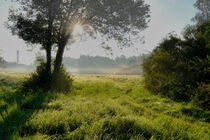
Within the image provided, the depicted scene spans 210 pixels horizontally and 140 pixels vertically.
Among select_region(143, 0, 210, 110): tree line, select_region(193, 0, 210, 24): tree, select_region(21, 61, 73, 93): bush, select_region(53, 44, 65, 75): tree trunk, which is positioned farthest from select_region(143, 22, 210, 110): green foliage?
select_region(193, 0, 210, 24): tree

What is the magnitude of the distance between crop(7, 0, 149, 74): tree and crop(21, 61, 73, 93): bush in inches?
33.3

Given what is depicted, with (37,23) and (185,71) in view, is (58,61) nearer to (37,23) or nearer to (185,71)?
(37,23)

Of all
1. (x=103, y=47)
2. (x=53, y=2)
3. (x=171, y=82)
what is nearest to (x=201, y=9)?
(x=103, y=47)

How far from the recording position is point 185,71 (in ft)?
22.4

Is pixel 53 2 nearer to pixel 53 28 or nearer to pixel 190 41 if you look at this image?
pixel 53 28

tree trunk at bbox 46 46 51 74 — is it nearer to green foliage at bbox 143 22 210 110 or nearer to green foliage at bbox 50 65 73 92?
green foliage at bbox 50 65 73 92

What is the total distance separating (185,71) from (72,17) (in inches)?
400

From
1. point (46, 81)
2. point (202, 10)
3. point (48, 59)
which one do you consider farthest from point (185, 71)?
point (202, 10)

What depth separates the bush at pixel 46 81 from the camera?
28.6 feet

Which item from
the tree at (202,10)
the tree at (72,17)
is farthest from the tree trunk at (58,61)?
the tree at (202,10)

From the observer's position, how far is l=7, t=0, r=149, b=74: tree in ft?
31.8

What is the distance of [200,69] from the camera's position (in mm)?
6012

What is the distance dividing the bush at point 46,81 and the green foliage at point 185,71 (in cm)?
709

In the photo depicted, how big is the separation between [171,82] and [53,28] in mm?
10577
